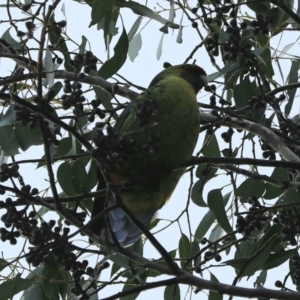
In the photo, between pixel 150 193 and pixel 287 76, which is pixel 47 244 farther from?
pixel 287 76

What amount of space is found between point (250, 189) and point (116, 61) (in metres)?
0.76

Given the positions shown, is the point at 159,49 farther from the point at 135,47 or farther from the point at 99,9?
the point at 99,9

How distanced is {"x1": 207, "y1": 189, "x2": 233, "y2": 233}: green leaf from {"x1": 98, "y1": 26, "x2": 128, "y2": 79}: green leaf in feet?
1.99

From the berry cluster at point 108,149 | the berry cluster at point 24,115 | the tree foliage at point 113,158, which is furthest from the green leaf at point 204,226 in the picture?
the berry cluster at point 24,115

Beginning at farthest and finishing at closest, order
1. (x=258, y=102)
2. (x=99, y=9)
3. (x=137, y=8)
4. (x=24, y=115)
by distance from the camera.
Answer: (x=137, y=8) < (x=99, y=9) < (x=258, y=102) < (x=24, y=115)

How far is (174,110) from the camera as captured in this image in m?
2.37

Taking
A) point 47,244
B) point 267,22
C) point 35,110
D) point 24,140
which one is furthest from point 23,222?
point 267,22

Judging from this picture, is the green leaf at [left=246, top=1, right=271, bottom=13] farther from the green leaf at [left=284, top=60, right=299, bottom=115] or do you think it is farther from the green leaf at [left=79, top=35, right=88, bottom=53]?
the green leaf at [left=79, top=35, right=88, bottom=53]

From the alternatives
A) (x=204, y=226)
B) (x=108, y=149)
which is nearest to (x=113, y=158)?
(x=108, y=149)

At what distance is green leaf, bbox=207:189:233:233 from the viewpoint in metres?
2.34

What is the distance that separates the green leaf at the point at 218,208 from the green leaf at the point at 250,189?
16 centimetres

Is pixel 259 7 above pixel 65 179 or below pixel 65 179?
above

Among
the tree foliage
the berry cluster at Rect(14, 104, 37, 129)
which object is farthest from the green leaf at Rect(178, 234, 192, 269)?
the berry cluster at Rect(14, 104, 37, 129)

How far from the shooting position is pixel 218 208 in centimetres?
235
